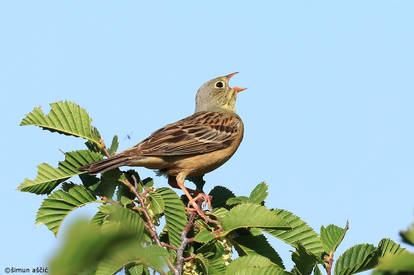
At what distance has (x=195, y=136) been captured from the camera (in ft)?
26.2

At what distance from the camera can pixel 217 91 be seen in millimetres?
9805

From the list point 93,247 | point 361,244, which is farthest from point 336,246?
point 93,247

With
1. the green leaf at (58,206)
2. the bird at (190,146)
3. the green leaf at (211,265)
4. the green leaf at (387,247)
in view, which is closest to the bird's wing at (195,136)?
the bird at (190,146)

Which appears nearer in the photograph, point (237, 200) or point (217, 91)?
point (237, 200)

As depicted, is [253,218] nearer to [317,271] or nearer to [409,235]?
[317,271]

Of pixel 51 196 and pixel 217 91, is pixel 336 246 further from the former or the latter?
pixel 217 91

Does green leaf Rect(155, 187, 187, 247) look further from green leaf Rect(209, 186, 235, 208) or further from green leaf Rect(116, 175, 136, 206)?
green leaf Rect(209, 186, 235, 208)

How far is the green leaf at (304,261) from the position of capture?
3633 millimetres

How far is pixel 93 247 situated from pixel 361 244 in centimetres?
300

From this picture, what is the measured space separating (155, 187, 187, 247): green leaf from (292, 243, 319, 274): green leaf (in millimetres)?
1052

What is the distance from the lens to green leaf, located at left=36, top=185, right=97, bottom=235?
427 cm

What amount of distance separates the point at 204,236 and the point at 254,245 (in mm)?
458

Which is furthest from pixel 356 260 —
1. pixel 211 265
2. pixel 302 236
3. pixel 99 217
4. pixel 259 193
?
pixel 99 217

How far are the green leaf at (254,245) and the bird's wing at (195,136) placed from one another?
2898 mm
